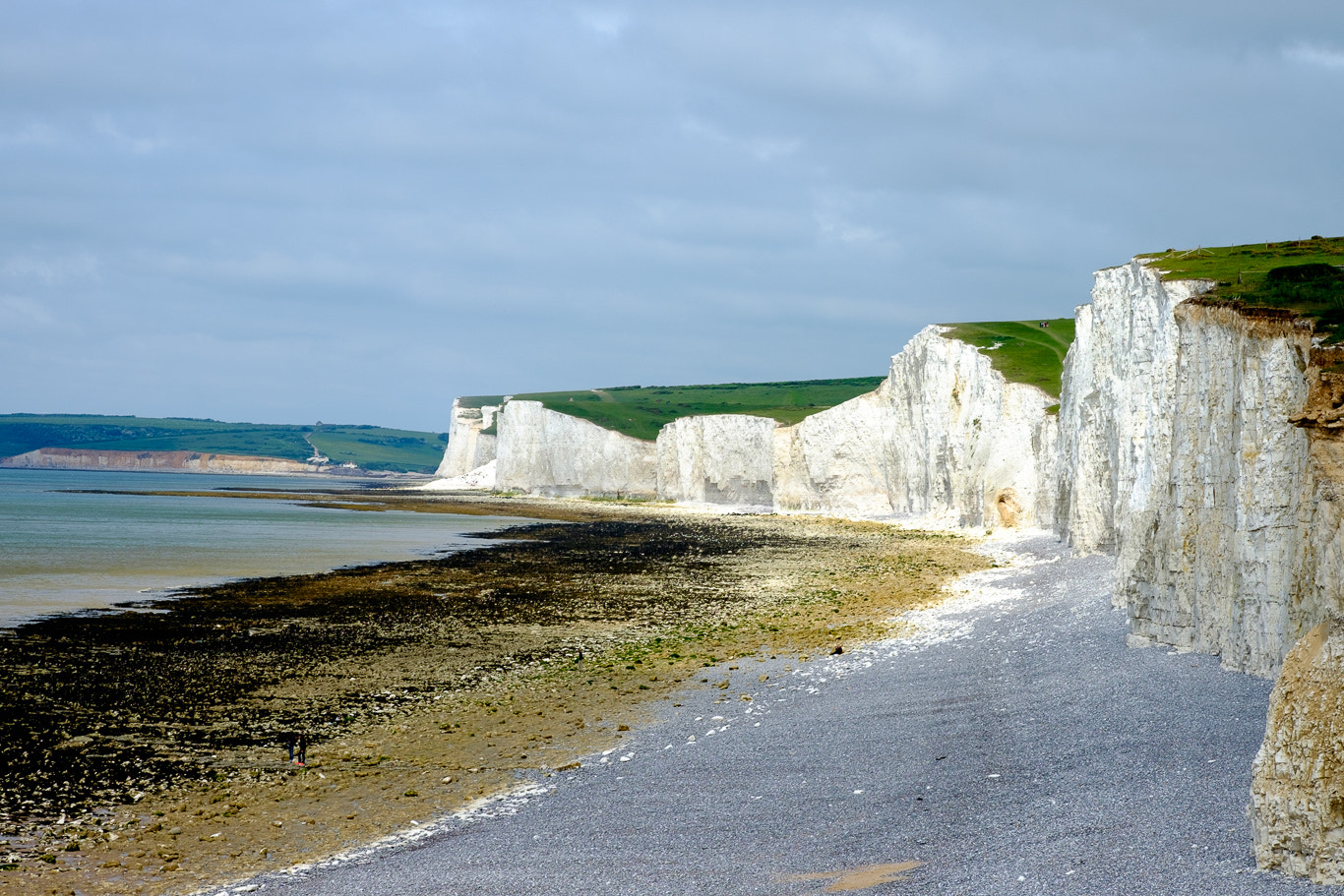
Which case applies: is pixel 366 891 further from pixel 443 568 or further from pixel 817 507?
pixel 817 507

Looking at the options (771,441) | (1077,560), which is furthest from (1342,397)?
(771,441)

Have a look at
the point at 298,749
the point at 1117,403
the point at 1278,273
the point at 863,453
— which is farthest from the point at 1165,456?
the point at 863,453

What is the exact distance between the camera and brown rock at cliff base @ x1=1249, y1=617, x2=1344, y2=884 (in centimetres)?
617

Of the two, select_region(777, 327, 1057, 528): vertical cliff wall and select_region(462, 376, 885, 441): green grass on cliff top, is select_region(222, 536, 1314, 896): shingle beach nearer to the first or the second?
select_region(777, 327, 1057, 528): vertical cliff wall

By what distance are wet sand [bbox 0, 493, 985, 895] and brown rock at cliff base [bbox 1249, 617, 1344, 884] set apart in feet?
25.0

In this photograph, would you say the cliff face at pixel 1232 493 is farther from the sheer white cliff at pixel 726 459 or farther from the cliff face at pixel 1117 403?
the sheer white cliff at pixel 726 459

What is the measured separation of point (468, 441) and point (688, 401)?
3682cm

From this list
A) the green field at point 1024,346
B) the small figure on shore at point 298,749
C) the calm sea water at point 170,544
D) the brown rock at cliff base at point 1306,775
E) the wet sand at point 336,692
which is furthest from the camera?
the green field at point 1024,346

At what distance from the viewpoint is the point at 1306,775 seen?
20.6ft

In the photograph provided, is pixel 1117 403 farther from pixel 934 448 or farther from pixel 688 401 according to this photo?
pixel 688 401

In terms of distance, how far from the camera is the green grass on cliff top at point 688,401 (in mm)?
101944

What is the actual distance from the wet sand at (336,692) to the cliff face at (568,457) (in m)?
65.9

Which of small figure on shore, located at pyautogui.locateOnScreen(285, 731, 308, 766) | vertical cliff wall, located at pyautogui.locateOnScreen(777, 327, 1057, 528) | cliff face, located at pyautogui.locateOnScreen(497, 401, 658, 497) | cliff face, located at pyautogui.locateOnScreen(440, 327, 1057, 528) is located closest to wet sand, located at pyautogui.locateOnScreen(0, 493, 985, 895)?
small figure on shore, located at pyautogui.locateOnScreen(285, 731, 308, 766)

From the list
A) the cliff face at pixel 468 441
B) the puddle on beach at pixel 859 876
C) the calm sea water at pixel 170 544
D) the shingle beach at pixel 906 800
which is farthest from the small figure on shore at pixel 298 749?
the cliff face at pixel 468 441
